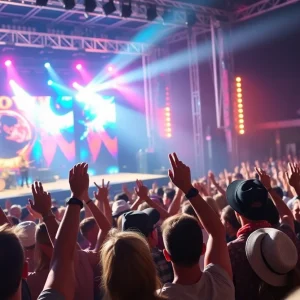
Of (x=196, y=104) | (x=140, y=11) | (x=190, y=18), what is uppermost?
(x=140, y=11)

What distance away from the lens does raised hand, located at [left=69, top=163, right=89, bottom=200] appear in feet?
5.42

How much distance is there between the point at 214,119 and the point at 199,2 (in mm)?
3585

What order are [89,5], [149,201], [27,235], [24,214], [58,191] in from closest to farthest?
[27,235] < [149,201] < [24,214] < [89,5] < [58,191]

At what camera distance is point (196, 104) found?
1287cm

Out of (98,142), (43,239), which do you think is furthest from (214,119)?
(43,239)

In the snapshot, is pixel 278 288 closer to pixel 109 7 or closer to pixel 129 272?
pixel 129 272

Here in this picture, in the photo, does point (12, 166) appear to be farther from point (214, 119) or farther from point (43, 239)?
point (43, 239)

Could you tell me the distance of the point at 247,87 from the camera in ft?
42.0

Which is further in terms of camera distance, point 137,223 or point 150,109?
point 150,109

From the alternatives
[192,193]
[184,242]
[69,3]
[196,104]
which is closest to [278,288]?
[184,242]

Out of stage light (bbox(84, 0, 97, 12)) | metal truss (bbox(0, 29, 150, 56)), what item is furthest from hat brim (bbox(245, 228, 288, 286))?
metal truss (bbox(0, 29, 150, 56))

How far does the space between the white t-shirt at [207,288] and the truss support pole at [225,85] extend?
34.0 feet

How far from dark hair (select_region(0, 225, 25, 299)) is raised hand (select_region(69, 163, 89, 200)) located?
34cm

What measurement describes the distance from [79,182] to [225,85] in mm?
10677
